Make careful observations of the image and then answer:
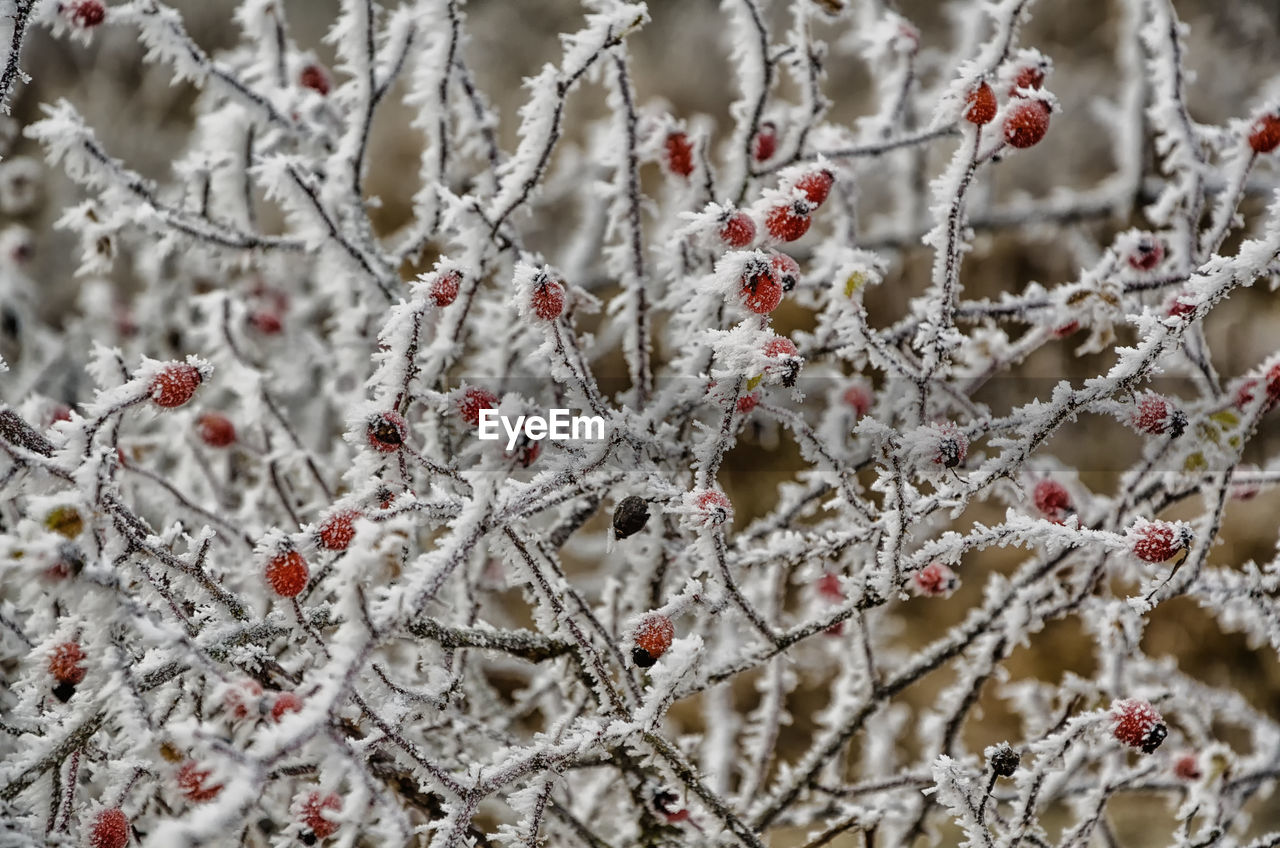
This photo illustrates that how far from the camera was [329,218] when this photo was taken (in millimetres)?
1349

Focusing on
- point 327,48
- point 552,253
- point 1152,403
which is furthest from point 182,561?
point 327,48

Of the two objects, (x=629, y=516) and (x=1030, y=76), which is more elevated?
(x=1030, y=76)

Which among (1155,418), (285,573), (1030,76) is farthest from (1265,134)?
(285,573)

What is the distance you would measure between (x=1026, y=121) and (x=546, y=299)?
2.00ft

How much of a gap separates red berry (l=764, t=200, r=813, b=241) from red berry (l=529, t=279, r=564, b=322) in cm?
29

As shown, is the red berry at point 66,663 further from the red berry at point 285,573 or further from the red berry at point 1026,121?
the red berry at point 1026,121

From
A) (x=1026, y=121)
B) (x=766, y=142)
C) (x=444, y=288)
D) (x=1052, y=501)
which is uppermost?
(x=766, y=142)

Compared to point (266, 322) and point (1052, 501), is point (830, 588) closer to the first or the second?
point (1052, 501)

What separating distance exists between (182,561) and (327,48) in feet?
17.6

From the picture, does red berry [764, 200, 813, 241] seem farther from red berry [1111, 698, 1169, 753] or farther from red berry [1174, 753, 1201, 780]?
red berry [1174, 753, 1201, 780]

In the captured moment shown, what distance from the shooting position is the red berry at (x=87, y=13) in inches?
53.2

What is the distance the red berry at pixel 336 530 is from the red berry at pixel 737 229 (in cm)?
54

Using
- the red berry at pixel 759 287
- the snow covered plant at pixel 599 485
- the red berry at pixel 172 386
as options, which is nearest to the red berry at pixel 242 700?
the snow covered plant at pixel 599 485

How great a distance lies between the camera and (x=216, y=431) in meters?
1.68
